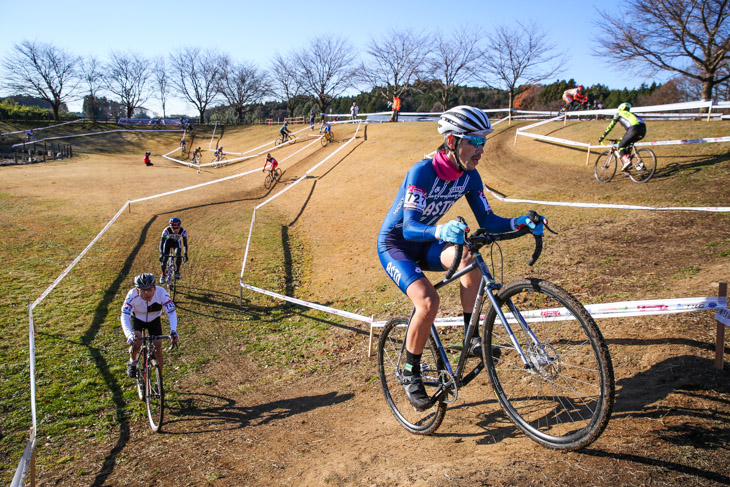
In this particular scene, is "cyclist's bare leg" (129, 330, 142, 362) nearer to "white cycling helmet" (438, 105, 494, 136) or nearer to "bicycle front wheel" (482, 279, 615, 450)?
"bicycle front wheel" (482, 279, 615, 450)

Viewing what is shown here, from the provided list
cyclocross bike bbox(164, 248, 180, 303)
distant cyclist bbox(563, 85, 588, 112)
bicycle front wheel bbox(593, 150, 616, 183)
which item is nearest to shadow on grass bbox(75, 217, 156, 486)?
cyclocross bike bbox(164, 248, 180, 303)

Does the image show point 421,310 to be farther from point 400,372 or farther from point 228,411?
point 228,411

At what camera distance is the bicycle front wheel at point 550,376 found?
287cm

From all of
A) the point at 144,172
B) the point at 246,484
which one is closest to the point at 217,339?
the point at 246,484

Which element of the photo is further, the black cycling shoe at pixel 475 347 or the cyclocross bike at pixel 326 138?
the cyclocross bike at pixel 326 138

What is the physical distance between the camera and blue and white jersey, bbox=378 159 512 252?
3963 mm

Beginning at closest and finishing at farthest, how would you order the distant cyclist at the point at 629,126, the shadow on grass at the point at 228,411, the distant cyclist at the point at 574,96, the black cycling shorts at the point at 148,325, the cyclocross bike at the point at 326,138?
1. the shadow on grass at the point at 228,411
2. the black cycling shorts at the point at 148,325
3. the distant cyclist at the point at 629,126
4. the distant cyclist at the point at 574,96
5. the cyclocross bike at the point at 326,138

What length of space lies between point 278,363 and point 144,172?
31.8 m

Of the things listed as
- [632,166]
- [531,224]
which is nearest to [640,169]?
[632,166]

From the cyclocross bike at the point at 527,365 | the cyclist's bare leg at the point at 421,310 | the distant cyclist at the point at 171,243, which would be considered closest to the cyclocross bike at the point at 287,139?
the distant cyclist at the point at 171,243

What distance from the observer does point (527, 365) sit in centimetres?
338

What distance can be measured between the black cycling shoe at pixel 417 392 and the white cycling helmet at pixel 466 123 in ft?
8.36

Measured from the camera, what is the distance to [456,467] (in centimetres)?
348

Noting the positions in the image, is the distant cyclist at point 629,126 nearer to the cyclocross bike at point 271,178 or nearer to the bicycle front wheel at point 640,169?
the bicycle front wheel at point 640,169
